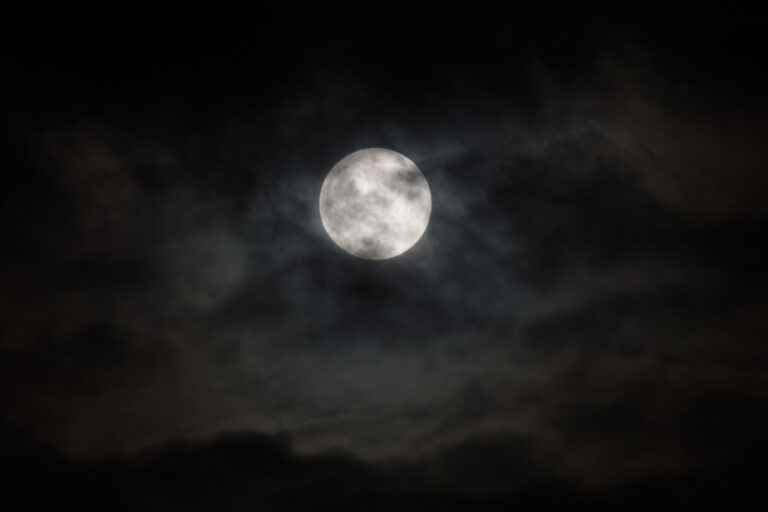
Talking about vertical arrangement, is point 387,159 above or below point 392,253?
Result: above

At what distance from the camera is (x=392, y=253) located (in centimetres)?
3203

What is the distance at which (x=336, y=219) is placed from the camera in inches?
1224

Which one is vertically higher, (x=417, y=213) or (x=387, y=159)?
(x=387, y=159)

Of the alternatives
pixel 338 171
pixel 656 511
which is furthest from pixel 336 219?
A: pixel 656 511

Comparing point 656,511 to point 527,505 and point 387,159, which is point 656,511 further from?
point 387,159

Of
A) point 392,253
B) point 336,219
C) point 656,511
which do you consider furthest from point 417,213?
point 656,511

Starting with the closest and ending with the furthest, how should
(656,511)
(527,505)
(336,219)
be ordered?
(336,219), (656,511), (527,505)

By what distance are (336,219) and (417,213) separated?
5.04 meters

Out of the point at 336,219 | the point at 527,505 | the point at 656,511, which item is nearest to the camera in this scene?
the point at 336,219

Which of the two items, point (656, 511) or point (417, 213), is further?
point (656, 511)

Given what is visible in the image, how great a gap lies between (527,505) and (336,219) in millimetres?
133685

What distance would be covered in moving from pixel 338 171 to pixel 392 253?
244 inches

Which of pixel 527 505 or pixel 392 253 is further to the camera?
pixel 527 505

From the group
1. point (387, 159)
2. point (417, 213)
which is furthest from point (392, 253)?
point (387, 159)
